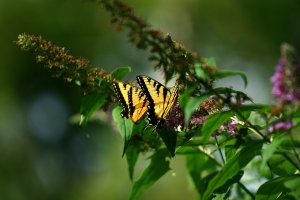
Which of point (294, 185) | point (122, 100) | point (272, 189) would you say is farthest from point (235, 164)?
point (122, 100)

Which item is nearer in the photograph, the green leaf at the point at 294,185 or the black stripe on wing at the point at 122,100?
the green leaf at the point at 294,185

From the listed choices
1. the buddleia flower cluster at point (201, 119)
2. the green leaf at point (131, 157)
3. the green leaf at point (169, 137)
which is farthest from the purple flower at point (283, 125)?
the green leaf at point (131, 157)

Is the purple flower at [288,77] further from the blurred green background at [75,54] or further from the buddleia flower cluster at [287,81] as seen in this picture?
the blurred green background at [75,54]

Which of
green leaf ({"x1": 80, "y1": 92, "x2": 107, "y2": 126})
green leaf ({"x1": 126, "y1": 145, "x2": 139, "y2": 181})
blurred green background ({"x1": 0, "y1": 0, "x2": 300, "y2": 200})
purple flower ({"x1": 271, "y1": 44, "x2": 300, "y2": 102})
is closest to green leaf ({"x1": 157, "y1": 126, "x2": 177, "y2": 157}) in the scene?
green leaf ({"x1": 80, "y1": 92, "x2": 107, "y2": 126})

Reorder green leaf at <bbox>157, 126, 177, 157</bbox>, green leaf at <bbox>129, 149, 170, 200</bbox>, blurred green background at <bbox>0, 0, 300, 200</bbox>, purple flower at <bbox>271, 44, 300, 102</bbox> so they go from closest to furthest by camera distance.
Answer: purple flower at <bbox>271, 44, 300, 102</bbox> → green leaf at <bbox>157, 126, 177, 157</bbox> → green leaf at <bbox>129, 149, 170, 200</bbox> → blurred green background at <bbox>0, 0, 300, 200</bbox>

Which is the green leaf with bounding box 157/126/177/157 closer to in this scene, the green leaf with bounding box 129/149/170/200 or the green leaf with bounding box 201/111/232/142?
Result: the green leaf with bounding box 201/111/232/142

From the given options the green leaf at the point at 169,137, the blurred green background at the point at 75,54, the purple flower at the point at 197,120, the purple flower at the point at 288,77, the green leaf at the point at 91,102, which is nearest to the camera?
the purple flower at the point at 288,77

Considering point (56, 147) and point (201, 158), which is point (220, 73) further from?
point (56, 147)
